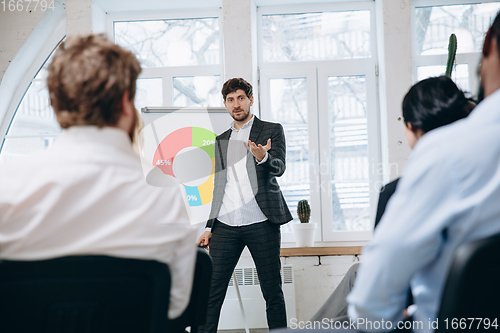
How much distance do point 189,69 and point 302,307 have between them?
7.69 feet

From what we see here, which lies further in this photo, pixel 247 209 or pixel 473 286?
pixel 247 209

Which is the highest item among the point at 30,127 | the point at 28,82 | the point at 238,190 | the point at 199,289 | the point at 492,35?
the point at 28,82

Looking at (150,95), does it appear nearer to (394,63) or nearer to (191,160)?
(191,160)

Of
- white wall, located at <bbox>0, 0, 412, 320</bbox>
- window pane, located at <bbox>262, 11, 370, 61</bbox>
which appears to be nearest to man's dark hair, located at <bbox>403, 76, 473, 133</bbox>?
white wall, located at <bbox>0, 0, 412, 320</bbox>

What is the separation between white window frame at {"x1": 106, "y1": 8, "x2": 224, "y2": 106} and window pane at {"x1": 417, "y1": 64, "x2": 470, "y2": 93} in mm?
1835

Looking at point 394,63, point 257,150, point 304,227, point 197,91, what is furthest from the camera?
point 197,91

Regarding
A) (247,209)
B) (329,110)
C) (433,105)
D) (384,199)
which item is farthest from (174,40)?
(433,105)

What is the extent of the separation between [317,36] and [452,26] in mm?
1213

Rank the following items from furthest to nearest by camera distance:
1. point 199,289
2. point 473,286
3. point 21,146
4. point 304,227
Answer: point 21,146, point 304,227, point 199,289, point 473,286

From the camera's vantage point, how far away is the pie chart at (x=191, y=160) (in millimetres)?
3078

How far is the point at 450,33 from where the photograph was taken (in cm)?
362

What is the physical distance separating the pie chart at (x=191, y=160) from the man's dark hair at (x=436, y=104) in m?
2.15

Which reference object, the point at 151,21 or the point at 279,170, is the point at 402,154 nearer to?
the point at 279,170

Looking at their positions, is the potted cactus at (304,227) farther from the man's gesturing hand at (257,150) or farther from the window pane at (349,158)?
the man's gesturing hand at (257,150)
